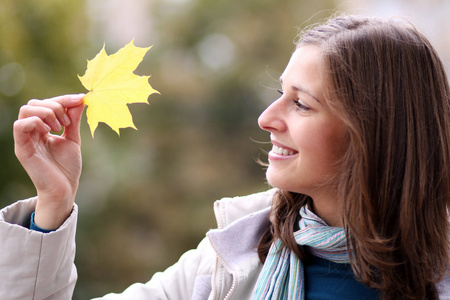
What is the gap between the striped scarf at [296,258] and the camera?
1.51 metres

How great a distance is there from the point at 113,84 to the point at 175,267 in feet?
2.04

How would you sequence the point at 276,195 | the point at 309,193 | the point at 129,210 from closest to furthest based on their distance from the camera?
the point at 309,193 < the point at 276,195 < the point at 129,210

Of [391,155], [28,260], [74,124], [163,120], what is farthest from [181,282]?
[163,120]

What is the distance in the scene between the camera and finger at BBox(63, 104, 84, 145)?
1.48m

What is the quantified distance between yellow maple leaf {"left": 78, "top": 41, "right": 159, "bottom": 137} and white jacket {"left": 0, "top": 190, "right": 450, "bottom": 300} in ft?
0.97

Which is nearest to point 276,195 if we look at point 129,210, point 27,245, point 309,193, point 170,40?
point 309,193

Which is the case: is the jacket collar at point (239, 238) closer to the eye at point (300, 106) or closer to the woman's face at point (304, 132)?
the woman's face at point (304, 132)

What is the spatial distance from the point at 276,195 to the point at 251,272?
0.92 feet

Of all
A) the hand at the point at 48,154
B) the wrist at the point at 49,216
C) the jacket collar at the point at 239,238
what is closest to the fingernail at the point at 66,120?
the hand at the point at 48,154

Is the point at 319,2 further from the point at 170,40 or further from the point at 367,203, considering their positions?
the point at 367,203

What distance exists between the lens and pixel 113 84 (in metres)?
1.46

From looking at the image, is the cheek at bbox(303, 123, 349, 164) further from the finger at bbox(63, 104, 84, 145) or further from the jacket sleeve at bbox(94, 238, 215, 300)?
the finger at bbox(63, 104, 84, 145)

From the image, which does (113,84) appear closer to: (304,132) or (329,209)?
(304,132)

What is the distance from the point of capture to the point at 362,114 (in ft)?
4.73
